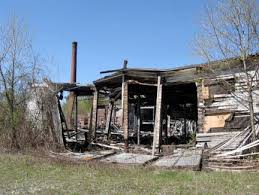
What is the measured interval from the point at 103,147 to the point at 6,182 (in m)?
8.52

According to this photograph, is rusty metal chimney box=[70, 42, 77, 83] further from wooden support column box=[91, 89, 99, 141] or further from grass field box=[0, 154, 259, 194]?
grass field box=[0, 154, 259, 194]

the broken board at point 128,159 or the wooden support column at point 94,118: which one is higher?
the wooden support column at point 94,118

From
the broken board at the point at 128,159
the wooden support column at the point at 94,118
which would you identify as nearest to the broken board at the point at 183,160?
the broken board at the point at 128,159

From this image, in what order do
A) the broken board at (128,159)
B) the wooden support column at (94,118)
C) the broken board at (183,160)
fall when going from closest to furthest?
the broken board at (183,160), the broken board at (128,159), the wooden support column at (94,118)

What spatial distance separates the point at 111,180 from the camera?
1029cm

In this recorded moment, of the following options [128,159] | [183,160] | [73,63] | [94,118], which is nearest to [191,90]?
[94,118]

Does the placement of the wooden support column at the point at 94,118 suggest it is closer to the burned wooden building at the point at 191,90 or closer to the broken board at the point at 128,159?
the burned wooden building at the point at 191,90

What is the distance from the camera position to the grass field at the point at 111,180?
349 inches

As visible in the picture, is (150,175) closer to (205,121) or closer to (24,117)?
(205,121)

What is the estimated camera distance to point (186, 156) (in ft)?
47.1

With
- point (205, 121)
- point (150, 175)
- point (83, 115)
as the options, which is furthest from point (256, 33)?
point (83, 115)

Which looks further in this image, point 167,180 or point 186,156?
point 186,156

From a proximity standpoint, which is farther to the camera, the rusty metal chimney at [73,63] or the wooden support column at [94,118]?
the rusty metal chimney at [73,63]

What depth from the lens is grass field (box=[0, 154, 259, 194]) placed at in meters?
8.87
